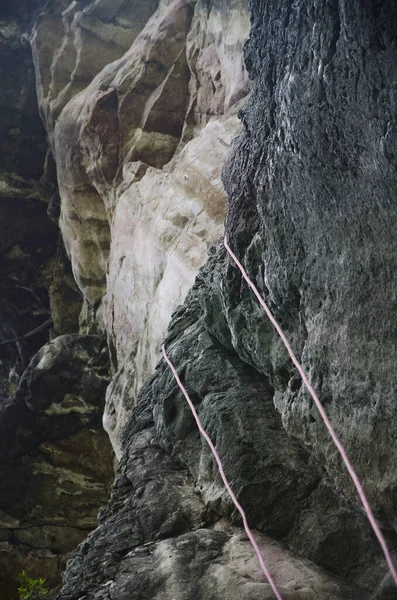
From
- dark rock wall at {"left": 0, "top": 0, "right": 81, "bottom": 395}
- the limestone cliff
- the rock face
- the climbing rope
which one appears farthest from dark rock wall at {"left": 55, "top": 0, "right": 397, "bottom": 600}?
dark rock wall at {"left": 0, "top": 0, "right": 81, "bottom": 395}

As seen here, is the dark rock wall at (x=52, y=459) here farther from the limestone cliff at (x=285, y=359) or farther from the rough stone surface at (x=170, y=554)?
the rough stone surface at (x=170, y=554)

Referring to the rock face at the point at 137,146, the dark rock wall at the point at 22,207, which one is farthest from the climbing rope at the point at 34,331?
the rock face at the point at 137,146

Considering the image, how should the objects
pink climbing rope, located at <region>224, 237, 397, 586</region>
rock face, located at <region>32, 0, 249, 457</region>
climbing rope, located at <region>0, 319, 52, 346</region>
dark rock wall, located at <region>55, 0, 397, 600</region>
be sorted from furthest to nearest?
climbing rope, located at <region>0, 319, 52, 346</region>
rock face, located at <region>32, 0, 249, 457</region>
dark rock wall, located at <region>55, 0, 397, 600</region>
pink climbing rope, located at <region>224, 237, 397, 586</region>

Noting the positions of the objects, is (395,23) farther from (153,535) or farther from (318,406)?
(153,535)

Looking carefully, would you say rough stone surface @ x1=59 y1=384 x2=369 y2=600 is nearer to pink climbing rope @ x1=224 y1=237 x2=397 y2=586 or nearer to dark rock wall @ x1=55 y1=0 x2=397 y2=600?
dark rock wall @ x1=55 y1=0 x2=397 y2=600

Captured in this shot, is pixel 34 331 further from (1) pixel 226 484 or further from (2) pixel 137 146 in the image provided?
(1) pixel 226 484

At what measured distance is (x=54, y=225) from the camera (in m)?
15.5

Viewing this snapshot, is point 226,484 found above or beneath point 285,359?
beneath

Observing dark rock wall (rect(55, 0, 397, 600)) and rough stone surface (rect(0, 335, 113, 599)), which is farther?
rough stone surface (rect(0, 335, 113, 599))

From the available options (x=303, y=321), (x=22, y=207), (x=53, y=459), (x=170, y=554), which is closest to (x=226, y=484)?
(x=170, y=554)

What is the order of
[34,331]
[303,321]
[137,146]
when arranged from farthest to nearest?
[34,331] < [137,146] < [303,321]

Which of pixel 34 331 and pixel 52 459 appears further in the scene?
pixel 34 331

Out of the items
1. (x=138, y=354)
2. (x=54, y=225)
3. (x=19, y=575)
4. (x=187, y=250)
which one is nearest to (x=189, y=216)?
(x=187, y=250)

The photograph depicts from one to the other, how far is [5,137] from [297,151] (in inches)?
513
